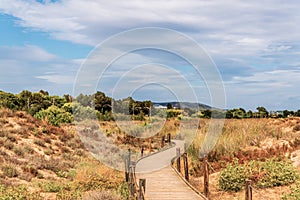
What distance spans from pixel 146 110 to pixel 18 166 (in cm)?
2931

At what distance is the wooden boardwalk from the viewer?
1262 cm

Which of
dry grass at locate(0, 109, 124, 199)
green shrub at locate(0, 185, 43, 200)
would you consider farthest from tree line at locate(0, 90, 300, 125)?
green shrub at locate(0, 185, 43, 200)

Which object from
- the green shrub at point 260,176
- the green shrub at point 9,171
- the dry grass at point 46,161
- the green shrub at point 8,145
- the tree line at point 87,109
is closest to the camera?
the green shrub at point 260,176

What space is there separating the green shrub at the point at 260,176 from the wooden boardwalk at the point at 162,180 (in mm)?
1482

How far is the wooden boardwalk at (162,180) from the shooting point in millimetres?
12617

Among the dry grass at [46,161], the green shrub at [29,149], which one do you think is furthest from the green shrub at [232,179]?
the green shrub at [29,149]

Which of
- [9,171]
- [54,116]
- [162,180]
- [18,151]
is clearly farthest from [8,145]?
[54,116]

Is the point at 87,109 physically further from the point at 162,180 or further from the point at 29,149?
the point at 162,180

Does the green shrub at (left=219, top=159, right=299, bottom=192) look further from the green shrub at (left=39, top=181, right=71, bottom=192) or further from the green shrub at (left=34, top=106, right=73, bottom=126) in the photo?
the green shrub at (left=34, top=106, right=73, bottom=126)

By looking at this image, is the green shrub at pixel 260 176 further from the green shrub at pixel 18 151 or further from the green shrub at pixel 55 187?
the green shrub at pixel 18 151

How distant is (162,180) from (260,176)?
3.31 m

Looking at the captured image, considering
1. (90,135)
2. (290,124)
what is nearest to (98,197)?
(290,124)

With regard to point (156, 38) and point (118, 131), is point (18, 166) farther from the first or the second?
point (118, 131)

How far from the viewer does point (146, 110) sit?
47719 millimetres
